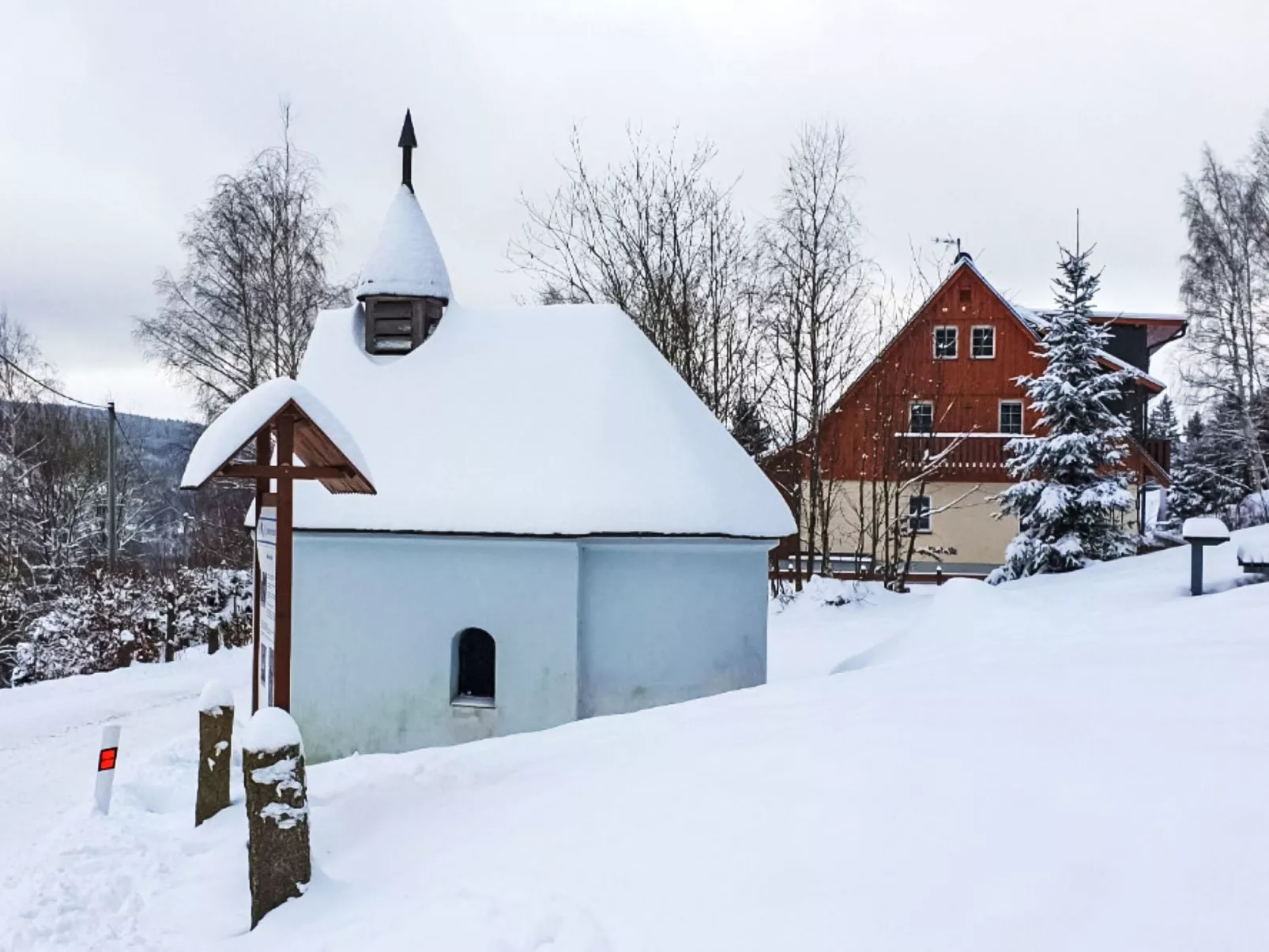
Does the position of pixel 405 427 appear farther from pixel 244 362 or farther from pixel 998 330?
pixel 998 330

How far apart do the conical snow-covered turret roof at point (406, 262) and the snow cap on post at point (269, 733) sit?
7041 mm

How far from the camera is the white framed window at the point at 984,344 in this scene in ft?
81.6

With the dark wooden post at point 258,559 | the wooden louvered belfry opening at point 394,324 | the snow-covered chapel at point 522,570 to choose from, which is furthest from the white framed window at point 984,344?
the dark wooden post at point 258,559

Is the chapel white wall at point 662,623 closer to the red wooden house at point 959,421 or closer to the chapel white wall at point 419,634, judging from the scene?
the chapel white wall at point 419,634

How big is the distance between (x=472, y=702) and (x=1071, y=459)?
14.1m

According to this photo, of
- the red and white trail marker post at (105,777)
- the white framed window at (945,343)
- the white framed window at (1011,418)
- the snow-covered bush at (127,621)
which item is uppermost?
the white framed window at (945,343)

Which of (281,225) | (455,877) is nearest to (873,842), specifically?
(455,877)

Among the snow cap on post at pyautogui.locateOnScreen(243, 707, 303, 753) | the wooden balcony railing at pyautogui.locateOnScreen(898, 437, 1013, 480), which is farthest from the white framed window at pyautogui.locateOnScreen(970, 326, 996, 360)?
the snow cap on post at pyautogui.locateOnScreen(243, 707, 303, 753)

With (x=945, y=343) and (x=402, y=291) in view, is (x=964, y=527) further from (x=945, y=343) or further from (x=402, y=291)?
(x=402, y=291)

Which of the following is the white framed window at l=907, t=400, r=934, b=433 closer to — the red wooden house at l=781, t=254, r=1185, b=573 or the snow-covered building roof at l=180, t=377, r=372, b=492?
the red wooden house at l=781, t=254, r=1185, b=573

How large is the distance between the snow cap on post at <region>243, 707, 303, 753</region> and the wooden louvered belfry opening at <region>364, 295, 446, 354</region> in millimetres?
6838

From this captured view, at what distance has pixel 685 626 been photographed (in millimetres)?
9398

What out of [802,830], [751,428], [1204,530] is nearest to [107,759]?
[802,830]

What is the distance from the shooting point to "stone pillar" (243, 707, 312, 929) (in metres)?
4.41
